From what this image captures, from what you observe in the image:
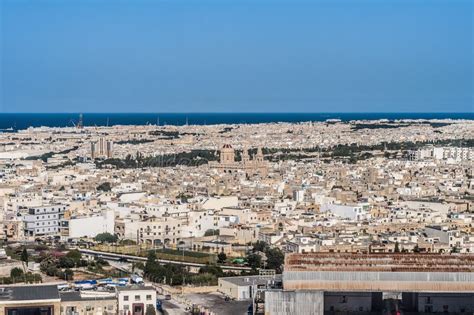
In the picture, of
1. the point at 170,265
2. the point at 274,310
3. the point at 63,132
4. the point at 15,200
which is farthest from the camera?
the point at 63,132

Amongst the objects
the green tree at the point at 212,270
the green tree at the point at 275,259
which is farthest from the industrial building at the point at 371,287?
the green tree at the point at 275,259

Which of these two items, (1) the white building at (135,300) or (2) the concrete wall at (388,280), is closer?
(2) the concrete wall at (388,280)

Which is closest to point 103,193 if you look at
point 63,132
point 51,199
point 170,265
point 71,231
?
point 51,199

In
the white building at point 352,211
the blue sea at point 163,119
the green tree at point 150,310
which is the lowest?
the green tree at point 150,310

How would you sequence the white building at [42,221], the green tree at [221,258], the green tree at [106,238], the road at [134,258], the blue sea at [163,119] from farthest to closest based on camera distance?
the blue sea at [163,119] < the white building at [42,221] < the green tree at [106,238] < the green tree at [221,258] < the road at [134,258]

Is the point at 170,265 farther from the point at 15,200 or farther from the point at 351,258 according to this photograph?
the point at 15,200

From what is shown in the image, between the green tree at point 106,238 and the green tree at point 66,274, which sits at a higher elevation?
the green tree at point 106,238

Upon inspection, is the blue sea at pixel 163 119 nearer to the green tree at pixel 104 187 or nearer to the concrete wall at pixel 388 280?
the green tree at pixel 104 187
